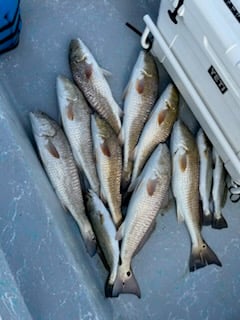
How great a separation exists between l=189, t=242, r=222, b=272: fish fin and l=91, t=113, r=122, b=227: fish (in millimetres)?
343

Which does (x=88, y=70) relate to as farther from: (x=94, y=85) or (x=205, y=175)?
(x=205, y=175)

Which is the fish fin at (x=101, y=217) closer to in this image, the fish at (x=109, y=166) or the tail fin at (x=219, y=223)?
the fish at (x=109, y=166)

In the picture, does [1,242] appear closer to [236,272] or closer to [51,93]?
[51,93]

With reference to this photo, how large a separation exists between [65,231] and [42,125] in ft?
1.54

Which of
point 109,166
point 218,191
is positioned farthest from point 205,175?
point 109,166

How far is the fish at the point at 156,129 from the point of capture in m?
2.51

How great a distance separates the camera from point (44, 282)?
195 cm

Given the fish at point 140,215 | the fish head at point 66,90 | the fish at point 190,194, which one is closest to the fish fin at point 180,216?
the fish at point 190,194

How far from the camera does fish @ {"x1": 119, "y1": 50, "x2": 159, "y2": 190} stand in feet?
→ 8.24

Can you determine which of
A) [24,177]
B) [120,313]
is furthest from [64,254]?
[120,313]

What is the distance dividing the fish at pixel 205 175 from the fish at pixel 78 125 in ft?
1.44

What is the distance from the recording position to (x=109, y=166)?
2.42m

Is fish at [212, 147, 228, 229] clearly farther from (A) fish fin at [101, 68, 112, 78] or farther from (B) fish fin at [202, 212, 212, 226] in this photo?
(A) fish fin at [101, 68, 112, 78]

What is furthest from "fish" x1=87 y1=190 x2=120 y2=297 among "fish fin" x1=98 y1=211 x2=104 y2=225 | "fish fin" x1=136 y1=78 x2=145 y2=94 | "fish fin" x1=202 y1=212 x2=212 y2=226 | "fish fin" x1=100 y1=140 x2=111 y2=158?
"fish fin" x1=136 y1=78 x2=145 y2=94
